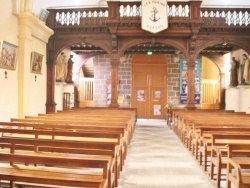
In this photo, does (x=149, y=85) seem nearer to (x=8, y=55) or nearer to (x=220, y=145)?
(x=8, y=55)

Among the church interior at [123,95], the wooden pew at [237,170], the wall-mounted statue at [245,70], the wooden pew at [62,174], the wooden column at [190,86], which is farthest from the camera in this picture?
the wall-mounted statue at [245,70]

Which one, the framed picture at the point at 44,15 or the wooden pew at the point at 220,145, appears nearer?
the wooden pew at the point at 220,145

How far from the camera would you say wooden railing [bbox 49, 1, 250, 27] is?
12.1 m

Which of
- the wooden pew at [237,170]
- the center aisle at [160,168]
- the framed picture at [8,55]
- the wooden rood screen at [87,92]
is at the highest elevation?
the framed picture at [8,55]

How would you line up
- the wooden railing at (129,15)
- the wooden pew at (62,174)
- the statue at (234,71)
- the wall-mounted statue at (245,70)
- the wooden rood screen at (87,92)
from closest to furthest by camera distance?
the wooden pew at (62,174)
the wooden railing at (129,15)
the wall-mounted statue at (245,70)
the statue at (234,71)
the wooden rood screen at (87,92)

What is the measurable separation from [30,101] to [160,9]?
567cm

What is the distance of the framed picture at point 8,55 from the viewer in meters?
8.35

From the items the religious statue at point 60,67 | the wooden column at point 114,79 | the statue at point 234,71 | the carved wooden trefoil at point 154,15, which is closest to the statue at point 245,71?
the statue at point 234,71

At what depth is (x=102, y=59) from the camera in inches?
741

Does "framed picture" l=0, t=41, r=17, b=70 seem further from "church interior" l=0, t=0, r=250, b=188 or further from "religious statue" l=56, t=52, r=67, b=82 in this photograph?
"religious statue" l=56, t=52, r=67, b=82

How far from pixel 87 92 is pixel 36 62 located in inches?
354

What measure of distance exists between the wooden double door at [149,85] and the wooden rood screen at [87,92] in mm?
2874

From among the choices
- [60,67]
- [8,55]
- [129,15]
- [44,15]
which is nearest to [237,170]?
[8,55]

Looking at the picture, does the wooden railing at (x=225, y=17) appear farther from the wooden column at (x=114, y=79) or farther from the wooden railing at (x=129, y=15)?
the wooden column at (x=114, y=79)
